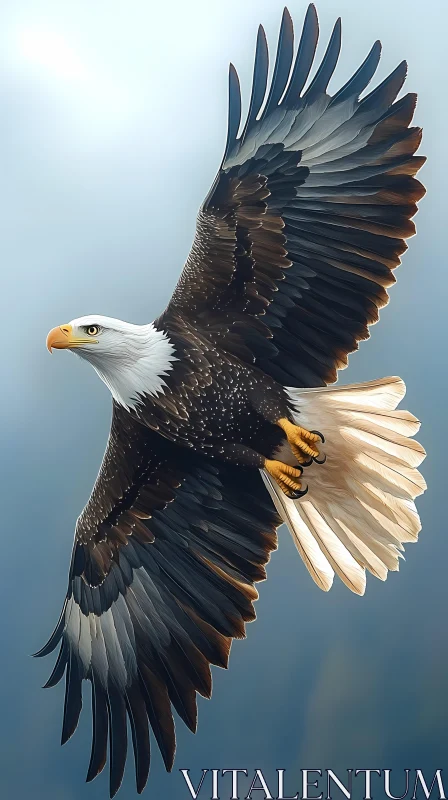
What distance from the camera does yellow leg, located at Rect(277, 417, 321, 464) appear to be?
8.06 ft

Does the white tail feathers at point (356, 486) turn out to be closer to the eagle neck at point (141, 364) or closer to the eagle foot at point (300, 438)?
the eagle foot at point (300, 438)

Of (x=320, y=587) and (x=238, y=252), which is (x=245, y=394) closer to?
(x=238, y=252)

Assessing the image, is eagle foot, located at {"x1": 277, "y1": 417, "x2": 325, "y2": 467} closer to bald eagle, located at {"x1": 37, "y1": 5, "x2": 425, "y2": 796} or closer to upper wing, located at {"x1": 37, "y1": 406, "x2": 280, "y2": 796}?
bald eagle, located at {"x1": 37, "y1": 5, "x2": 425, "y2": 796}

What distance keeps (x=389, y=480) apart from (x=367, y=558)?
214mm

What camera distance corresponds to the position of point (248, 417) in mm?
2475

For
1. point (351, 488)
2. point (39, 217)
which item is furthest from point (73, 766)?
point (39, 217)

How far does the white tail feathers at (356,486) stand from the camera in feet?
7.95

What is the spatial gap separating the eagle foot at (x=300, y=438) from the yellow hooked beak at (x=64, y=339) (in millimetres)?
523

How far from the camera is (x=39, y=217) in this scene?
9.00 feet

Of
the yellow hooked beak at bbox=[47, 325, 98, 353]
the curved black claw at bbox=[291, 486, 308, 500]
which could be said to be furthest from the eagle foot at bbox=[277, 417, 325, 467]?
the yellow hooked beak at bbox=[47, 325, 98, 353]

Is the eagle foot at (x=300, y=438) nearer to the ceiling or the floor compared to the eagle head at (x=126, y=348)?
nearer to the floor

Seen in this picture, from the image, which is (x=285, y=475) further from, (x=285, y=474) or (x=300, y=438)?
(x=300, y=438)

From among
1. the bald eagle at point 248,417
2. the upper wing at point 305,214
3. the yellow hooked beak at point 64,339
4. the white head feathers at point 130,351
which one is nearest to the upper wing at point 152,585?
the bald eagle at point 248,417

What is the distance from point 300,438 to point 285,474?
0.11 m
